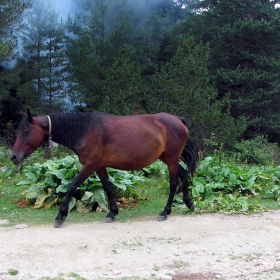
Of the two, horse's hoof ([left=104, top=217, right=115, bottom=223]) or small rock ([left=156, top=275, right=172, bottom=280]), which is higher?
small rock ([left=156, top=275, right=172, bottom=280])

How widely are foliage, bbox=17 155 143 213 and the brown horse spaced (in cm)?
65

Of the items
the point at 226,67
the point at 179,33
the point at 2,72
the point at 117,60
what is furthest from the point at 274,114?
the point at 2,72

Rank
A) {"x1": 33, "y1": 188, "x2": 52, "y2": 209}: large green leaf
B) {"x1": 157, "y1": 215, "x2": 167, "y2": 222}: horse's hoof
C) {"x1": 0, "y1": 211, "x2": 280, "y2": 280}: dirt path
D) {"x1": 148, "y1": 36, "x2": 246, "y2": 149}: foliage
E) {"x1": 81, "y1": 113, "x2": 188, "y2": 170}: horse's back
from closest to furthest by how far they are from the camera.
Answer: {"x1": 0, "y1": 211, "x2": 280, "y2": 280}: dirt path
{"x1": 81, "y1": 113, "x2": 188, "y2": 170}: horse's back
{"x1": 157, "y1": 215, "x2": 167, "y2": 222}: horse's hoof
{"x1": 33, "y1": 188, "x2": 52, "y2": 209}: large green leaf
{"x1": 148, "y1": 36, "x2": 246, "y2": 149}: foliage

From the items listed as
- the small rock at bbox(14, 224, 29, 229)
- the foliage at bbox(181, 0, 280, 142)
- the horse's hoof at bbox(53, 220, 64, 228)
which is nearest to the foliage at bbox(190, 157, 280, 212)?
the horse's hoof at bbox(53, 220, 64, 228)

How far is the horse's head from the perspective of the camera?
5.41 meters

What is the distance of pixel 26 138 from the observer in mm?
5422

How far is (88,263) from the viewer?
409 centimetres

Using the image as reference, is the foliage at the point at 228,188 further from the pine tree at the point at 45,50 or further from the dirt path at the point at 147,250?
the pine tree at the point at 45,50

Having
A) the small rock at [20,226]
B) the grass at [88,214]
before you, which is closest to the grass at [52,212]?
the grass at [88,214]

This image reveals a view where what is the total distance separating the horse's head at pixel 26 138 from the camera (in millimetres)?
5406

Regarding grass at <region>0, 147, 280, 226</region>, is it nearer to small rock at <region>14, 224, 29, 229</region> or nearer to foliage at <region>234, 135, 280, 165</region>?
small rock at <region>14, 224, 29, 229</region>

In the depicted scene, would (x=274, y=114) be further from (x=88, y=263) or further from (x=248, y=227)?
(x=88, y=263)

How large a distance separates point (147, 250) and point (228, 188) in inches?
151

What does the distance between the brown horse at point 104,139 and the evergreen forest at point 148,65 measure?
9023 mm
